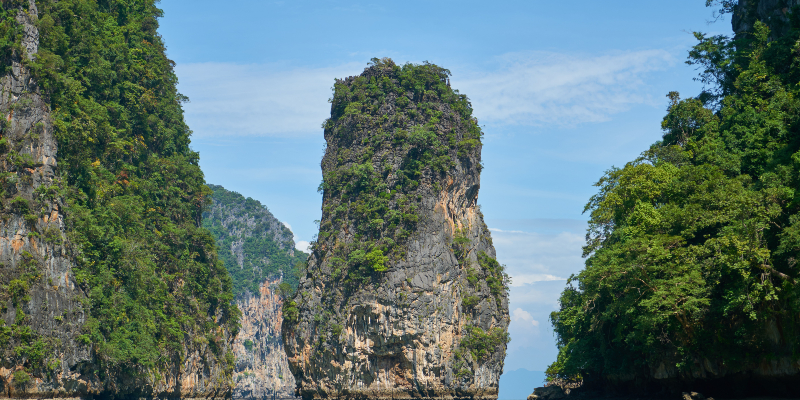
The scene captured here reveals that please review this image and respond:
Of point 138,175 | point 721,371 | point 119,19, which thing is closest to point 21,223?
point 138,175

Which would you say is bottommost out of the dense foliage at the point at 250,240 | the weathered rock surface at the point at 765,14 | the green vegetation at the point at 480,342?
the green vegetation at the point at 480,342

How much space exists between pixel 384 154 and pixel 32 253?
2318 centimetres

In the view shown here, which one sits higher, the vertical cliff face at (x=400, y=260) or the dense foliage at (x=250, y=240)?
the dense foliage at (x=250, y=240)

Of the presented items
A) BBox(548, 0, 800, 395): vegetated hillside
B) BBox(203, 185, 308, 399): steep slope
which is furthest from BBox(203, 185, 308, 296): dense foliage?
BBox(548, 0, 800, 395): vegetated hillside

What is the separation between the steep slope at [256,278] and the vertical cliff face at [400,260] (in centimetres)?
4164

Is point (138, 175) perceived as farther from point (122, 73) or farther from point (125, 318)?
point (125, 318)

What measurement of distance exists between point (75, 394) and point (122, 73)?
1838 cm

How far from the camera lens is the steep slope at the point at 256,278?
3620 inches

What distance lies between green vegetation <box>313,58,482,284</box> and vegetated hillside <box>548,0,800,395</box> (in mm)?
16350

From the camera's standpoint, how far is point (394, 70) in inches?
1901

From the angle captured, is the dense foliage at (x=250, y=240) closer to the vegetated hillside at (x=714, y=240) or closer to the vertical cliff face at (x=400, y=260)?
the vertical cliff face at (x=400, y=260)

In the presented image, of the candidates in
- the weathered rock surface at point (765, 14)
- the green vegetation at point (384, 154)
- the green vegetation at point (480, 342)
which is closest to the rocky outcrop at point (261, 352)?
the green vegetation at point (384, 154)

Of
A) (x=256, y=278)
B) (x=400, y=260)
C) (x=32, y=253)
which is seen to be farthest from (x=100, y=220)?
(x=256, y=278)

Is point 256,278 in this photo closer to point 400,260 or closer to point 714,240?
point 400,260
